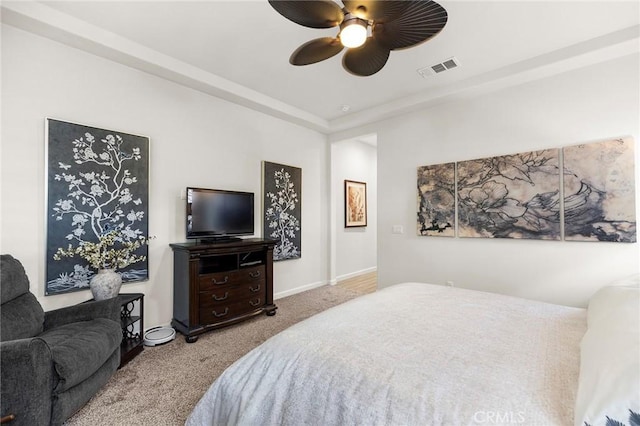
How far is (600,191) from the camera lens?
2.59 m

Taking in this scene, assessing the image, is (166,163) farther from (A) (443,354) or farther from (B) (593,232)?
(B) (593,232)

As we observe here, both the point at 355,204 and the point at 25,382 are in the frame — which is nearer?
the point at 25,382

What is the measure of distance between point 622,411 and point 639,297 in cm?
86

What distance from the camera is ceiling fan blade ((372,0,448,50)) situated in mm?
1512

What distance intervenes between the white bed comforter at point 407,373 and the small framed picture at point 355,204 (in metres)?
3.88

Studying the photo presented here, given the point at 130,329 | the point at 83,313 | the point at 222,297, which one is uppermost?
the point at 83,313

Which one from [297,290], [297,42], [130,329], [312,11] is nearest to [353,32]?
[312,11]

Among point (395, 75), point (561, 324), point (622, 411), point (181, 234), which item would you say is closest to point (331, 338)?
point (622, 411)

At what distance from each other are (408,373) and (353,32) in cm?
180

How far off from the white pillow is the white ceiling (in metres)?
2.25

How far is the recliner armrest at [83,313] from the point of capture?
2.02 meters

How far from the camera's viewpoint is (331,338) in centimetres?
128

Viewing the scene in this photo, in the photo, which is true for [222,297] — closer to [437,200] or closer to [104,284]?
[104,284]

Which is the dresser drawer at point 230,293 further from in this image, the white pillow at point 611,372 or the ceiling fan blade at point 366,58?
the white pillow at point 611,372
